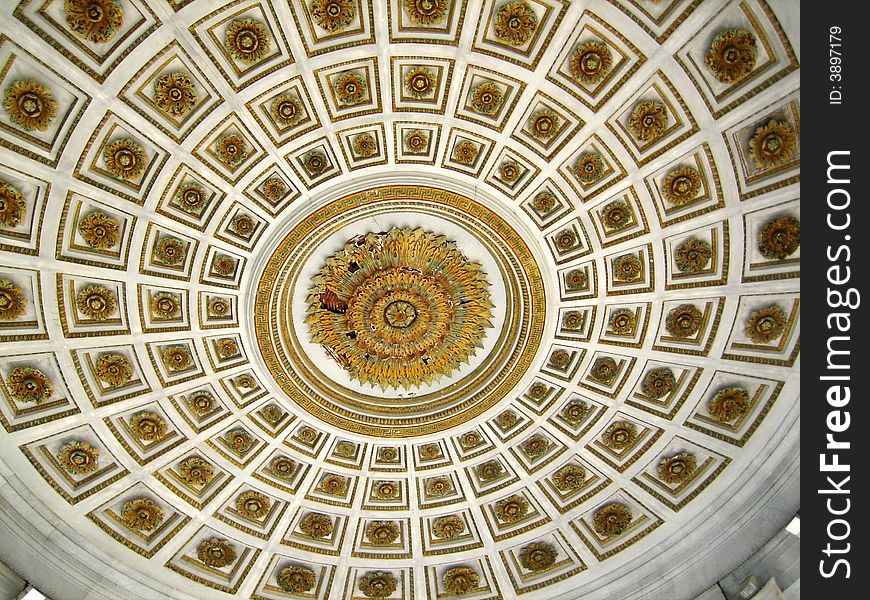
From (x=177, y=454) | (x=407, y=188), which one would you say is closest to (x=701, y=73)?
(x=407, y=188)

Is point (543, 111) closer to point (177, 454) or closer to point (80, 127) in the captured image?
point (80, 127)

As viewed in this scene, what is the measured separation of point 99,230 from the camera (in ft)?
49.0

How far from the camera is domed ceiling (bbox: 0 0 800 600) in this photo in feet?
44.0

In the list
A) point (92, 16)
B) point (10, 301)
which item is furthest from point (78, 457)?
point (92, 16)

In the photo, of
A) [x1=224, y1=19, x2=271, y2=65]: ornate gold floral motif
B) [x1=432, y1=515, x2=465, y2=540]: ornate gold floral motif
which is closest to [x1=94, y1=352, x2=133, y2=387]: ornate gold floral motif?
[x1=224, y1=19, x2=271, y2=65]: ornate gold floral motif

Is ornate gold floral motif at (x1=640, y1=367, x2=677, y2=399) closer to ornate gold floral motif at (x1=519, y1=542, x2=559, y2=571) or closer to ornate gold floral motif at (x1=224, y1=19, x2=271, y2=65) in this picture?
ornate gold floral motif at (x1=519, y1=542, x2=559, y2=571)

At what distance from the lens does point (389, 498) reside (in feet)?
63.5

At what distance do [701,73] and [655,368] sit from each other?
8014mm

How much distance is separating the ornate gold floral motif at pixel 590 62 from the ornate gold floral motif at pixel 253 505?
15210 millimetres

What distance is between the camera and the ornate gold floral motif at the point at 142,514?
17.4 metres

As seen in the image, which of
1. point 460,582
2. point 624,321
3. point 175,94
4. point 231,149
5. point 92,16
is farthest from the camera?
point 460,582

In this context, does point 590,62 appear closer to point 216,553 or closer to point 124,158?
point 124,158

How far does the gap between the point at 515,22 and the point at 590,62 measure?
197 centimetres

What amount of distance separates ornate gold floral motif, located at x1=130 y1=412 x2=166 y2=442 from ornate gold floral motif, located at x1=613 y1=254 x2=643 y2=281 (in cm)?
1367
